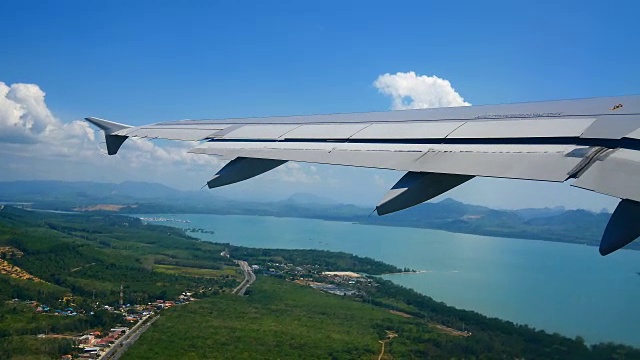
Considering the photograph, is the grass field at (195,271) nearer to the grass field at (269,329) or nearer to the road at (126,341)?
the grass field at (269,329)

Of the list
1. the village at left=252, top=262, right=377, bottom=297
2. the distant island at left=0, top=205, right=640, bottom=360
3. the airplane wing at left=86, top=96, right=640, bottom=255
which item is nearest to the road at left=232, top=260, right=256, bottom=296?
the distant island at left=0, top=205, right=640, bottom=360

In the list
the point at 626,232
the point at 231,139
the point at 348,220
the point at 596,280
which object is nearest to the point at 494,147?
the point at 626,232

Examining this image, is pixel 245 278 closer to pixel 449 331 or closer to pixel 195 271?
pixel 195 271

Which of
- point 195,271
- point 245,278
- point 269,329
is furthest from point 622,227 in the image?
point 195,271

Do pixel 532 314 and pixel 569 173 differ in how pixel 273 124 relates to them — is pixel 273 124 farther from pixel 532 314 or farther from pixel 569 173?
pixel 532 314

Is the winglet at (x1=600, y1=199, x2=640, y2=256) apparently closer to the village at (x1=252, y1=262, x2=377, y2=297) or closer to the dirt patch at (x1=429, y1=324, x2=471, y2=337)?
the dirt patch at (x1=429, y1=324, x2=471, y2=337)
